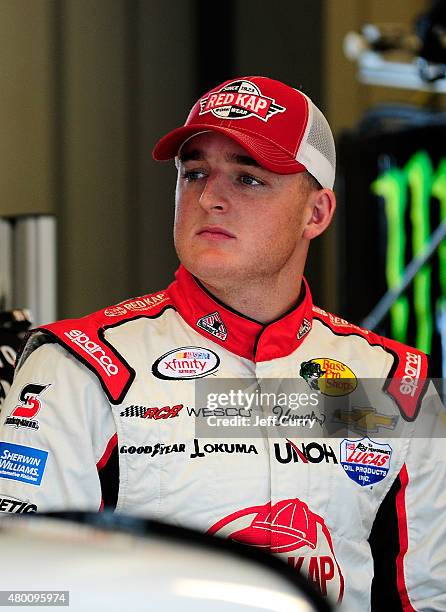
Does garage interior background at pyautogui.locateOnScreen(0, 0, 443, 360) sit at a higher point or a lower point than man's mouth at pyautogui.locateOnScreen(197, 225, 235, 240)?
lower

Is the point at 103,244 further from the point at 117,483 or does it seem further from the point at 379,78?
the point at 117,483

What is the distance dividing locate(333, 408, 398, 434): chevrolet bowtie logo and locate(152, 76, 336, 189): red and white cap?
0.32 meters

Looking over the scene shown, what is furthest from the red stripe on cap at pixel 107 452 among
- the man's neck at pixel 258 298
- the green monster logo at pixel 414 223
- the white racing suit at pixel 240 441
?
the green monster logo at pixel 414 223

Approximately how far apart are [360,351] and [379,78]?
10.2 feet

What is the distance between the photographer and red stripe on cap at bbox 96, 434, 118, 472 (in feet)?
3.96

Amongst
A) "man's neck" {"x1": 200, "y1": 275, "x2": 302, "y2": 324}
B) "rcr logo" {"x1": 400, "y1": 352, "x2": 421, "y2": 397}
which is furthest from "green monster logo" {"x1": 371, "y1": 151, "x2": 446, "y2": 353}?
"man's neck" {"x1": 200, "y1": 275, "x2": 302, "y2": 324}

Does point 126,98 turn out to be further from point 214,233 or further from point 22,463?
point 22,463

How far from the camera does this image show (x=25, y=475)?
1.14 m

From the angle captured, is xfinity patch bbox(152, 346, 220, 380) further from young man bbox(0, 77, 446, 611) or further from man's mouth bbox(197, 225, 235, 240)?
man's mouth bbox(197, 225, 235, 240)

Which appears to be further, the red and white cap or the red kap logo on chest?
the red and white cap

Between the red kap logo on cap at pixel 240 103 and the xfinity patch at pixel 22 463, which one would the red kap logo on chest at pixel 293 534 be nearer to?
the xfinity patch at pixel 22 463

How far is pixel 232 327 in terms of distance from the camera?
52.1 inches

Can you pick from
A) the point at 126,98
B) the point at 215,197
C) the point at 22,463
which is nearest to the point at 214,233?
the point at 215,197


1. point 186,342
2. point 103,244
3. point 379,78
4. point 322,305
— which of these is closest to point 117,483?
point 186,342
